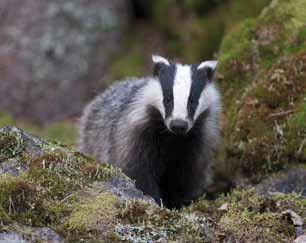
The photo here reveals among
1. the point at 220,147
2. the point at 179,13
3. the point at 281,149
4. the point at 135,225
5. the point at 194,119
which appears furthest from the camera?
the point at 179,13

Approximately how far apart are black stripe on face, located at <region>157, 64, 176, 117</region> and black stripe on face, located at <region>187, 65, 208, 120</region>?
16 cm

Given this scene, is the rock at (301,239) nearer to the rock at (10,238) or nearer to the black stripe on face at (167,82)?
the rock at (10,238)

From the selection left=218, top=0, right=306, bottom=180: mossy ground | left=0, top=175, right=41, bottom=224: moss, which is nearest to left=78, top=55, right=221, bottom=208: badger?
left=218, top=0, right=306, bottom=180: mossy ground

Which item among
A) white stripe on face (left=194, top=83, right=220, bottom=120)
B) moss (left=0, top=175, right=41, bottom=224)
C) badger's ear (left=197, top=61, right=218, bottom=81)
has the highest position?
badger's ear (left=197, top=61, right=218, bottom=81)

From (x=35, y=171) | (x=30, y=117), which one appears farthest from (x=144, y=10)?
(x=35, y=171)

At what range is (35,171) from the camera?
16.7 ft

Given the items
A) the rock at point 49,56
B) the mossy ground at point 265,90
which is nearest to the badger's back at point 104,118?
the mossy ground at point 265,90

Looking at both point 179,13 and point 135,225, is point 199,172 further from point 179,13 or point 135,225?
point 179,13

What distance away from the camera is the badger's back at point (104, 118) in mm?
7746

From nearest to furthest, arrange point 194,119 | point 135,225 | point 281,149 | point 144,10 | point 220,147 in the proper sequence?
point 135,225, point 194,119, point 281,149, point 220,147, point 144,10

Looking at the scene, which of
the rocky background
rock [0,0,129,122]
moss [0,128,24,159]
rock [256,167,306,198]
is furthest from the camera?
rock [0,0,129,122]

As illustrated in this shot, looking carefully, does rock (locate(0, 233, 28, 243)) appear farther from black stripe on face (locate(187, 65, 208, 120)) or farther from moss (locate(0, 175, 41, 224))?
black stripe on face (locate(187, 65, 208, 120))

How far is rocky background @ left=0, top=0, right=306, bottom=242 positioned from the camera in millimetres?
4797

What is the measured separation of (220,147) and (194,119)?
1.17 meters
